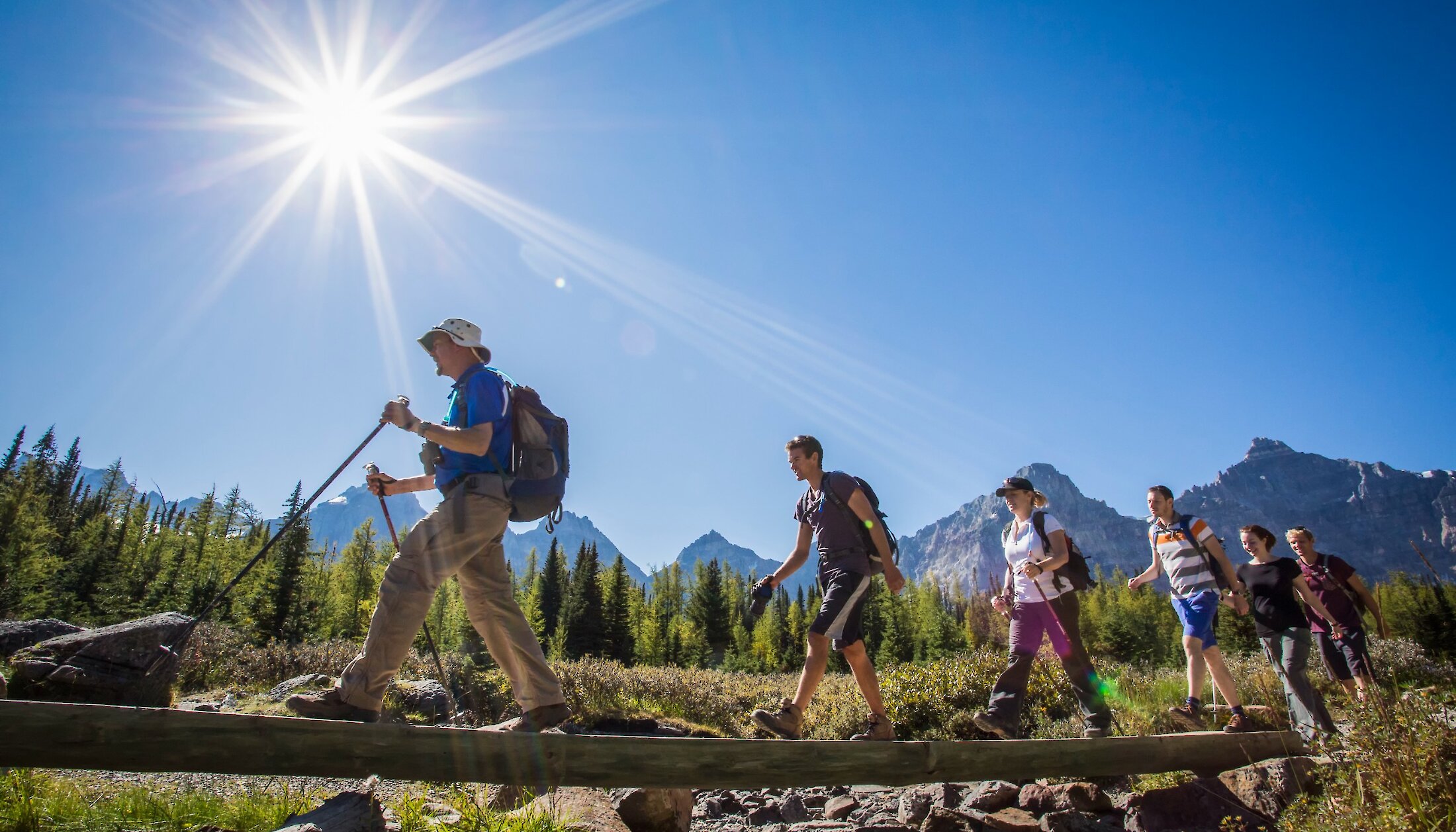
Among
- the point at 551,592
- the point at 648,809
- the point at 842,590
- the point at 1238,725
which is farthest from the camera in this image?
the point at 551,592

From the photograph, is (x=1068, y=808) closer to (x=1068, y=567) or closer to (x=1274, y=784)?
(x=1274, y=784)

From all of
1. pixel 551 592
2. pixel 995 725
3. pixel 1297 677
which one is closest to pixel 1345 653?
pixel 1297 677

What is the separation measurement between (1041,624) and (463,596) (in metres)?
4.48

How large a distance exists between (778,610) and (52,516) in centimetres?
6618

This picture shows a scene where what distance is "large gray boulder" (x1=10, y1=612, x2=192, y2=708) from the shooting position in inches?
396

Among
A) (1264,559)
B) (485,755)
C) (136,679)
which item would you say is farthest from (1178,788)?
(136,679)

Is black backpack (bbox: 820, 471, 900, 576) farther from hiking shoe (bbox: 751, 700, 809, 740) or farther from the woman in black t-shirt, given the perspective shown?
the woman in black t-shirt

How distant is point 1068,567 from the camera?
5.51 metres

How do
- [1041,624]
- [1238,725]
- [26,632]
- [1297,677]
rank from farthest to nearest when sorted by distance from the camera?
[26,632] < [1297,677] < [1238,725] < [1041,624]

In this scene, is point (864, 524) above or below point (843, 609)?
above

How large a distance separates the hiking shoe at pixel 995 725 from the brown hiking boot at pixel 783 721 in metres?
1.43

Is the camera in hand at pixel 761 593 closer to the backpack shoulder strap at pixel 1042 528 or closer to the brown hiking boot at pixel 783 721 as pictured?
the brown hiking boot at pixel 783 721

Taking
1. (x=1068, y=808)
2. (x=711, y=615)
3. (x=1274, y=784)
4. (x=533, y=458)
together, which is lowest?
(x=1068, y=808)

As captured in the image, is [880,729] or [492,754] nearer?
[492,754]
